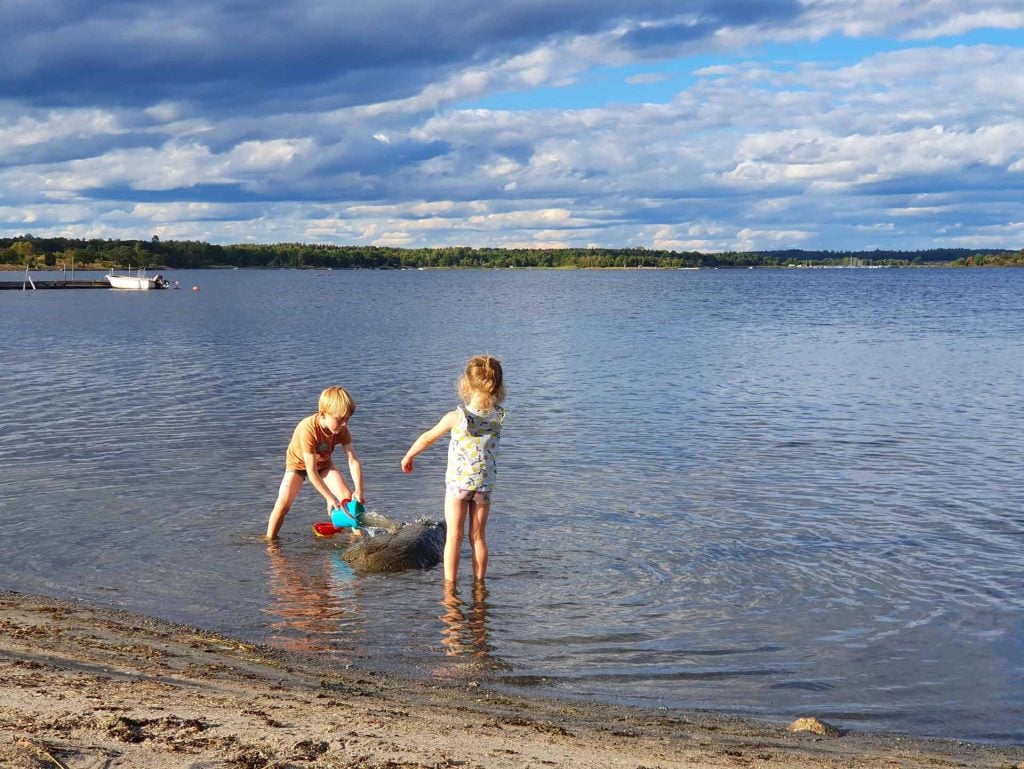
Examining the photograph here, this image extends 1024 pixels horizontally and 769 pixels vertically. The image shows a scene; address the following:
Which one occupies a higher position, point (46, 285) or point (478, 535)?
point (46, 285)

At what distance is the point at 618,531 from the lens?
505 inches

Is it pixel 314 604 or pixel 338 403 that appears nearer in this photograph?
pixel 314 604

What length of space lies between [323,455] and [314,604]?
7.66ft

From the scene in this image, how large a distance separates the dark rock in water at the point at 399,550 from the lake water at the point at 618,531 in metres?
0.22

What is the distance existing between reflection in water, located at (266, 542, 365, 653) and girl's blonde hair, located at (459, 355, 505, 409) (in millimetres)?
2364

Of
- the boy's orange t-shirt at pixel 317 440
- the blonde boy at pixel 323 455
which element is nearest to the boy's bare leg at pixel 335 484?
the blonde boy at pixel 323 455

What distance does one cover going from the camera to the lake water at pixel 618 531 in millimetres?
8391

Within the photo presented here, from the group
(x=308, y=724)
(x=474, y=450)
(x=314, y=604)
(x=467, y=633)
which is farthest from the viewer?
(x=314, y=604)

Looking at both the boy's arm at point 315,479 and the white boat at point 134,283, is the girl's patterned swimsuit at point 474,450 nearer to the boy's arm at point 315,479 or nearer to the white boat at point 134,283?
the boy's arm at point 315,479

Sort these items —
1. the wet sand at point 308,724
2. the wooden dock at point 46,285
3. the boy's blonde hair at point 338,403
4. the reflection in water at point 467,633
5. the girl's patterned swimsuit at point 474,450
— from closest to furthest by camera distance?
1. the wet sand at point 308,724
2. the reflection in water at point 467,633
3. the girl's patterned swimsuit at point 474,450
4. the boy's blonde hair at point 338,403
5. the wooden dock at point 46,285

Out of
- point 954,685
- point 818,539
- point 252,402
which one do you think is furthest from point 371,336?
point 954,685

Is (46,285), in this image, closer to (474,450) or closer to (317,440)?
(317,440)

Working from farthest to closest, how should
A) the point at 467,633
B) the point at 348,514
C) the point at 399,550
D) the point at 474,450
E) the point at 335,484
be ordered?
the point at 335,484 → the point at 348,514 → the point at 399,550 → the point at 474,450 → the point at 467,633

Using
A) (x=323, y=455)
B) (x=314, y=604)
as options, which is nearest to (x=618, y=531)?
(x=323, y=455)
